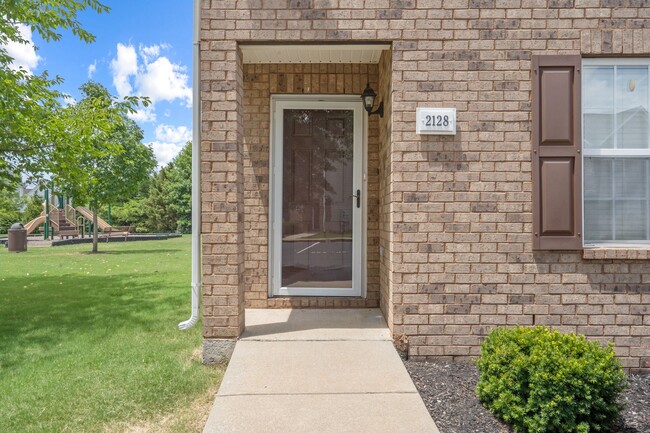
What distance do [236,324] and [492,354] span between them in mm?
2007

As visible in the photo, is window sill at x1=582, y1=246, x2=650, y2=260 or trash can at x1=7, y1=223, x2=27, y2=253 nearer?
window sill at x1=582, y1=246, x2=650, y2=260

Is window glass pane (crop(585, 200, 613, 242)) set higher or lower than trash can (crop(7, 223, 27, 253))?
higher

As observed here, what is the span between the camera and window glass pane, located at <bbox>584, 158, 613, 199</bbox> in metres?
3.70

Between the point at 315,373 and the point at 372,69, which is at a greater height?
the point at 372,69

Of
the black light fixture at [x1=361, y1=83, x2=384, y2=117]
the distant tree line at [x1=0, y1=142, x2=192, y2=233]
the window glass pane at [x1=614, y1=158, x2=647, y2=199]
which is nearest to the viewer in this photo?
the window glass pane at [x1=614, y1=158, x2=647, y2=199]

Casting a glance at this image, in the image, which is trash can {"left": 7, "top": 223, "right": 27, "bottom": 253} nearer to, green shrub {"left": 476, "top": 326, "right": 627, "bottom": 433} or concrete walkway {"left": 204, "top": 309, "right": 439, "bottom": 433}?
concrete walkway {"left": 204, "top": 309, "right": 439, "bottom": 433}

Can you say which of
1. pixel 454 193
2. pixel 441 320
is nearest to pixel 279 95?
pixel 454 193

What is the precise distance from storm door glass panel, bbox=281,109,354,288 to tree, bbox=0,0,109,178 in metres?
4.10

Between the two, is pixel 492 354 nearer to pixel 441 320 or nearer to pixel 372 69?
pixel 441 320

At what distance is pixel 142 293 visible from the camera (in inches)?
295

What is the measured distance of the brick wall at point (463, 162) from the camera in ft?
12.0

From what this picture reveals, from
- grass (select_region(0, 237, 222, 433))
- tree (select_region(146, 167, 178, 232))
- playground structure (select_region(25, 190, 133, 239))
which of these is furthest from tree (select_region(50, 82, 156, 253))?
tree (select_region(146, 167, 178, 232))

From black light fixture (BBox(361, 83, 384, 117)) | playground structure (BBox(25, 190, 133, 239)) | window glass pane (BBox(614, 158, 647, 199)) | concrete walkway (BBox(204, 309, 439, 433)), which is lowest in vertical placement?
concrete walkway (BBox(204, 309, 439, 433))

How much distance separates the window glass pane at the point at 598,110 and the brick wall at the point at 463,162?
0.28 metres
